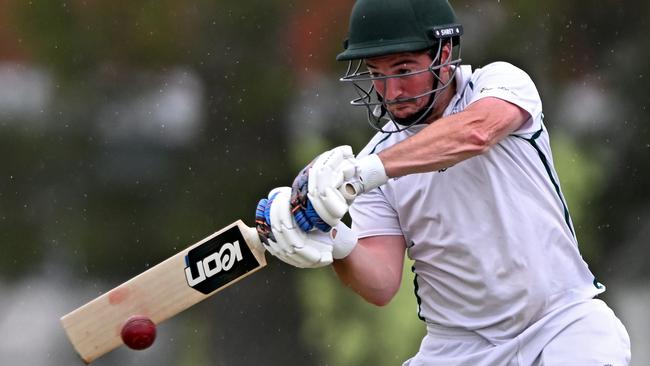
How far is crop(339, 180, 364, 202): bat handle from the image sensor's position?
292cm

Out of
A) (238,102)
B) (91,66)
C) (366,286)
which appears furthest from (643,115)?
(366,286)

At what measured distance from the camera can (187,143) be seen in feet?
17.6

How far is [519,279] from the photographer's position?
3.23 meters

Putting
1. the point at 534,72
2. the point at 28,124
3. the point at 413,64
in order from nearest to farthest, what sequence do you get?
the point at 413,64
the point at 28,124
the point at 534,72

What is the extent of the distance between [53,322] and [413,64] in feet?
8.62

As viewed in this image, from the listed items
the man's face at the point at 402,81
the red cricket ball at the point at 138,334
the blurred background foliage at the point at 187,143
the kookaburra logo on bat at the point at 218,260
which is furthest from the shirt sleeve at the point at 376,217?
the blurred background foliage at the point at 187,143

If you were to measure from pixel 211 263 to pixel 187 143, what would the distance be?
88.8 inches

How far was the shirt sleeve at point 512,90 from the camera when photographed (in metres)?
3.12

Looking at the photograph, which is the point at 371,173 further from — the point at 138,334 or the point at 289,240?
the point at 138,334

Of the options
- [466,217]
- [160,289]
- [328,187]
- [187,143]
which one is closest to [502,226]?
[466,217]

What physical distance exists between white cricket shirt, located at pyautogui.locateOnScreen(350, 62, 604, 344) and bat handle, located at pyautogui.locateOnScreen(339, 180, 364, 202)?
1.36 feet

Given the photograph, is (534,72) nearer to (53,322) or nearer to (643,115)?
(643,115)

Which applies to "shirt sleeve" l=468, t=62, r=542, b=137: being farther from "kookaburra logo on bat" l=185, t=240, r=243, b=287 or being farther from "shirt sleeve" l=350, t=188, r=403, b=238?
"kookaburra logo on bat" l=185, t=240, r=243, b=287

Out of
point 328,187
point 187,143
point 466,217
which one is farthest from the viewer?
point 187,143
